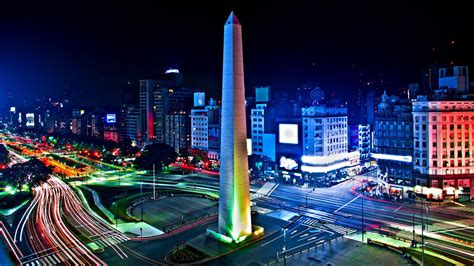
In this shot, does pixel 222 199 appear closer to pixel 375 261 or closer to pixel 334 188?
pixel 375 261

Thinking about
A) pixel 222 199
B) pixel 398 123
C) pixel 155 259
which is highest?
pixel 398 123

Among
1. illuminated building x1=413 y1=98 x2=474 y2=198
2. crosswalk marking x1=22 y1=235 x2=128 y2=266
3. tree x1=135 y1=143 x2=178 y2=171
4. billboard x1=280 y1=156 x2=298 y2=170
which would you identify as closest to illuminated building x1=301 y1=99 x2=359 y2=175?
billboard x1=280 y1=156 x2=298 y2=170

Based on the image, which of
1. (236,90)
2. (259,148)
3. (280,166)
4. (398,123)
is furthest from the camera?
(259,148)

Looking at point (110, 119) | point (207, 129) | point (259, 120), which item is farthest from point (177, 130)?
point (110, 119)

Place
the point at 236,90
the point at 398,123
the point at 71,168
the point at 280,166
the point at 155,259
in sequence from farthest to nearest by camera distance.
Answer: the point at 71,168 < the point at 280,166 < the point at 398,123 < the point at 236,90 < the point at 155,259

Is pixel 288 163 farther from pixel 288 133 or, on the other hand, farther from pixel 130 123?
pixel 130 123

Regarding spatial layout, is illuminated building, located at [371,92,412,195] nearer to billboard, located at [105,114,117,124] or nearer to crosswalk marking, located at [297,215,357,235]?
crosswalk marking, located at [297,215,357,235]

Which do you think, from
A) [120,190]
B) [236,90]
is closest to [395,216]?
[236,90]
